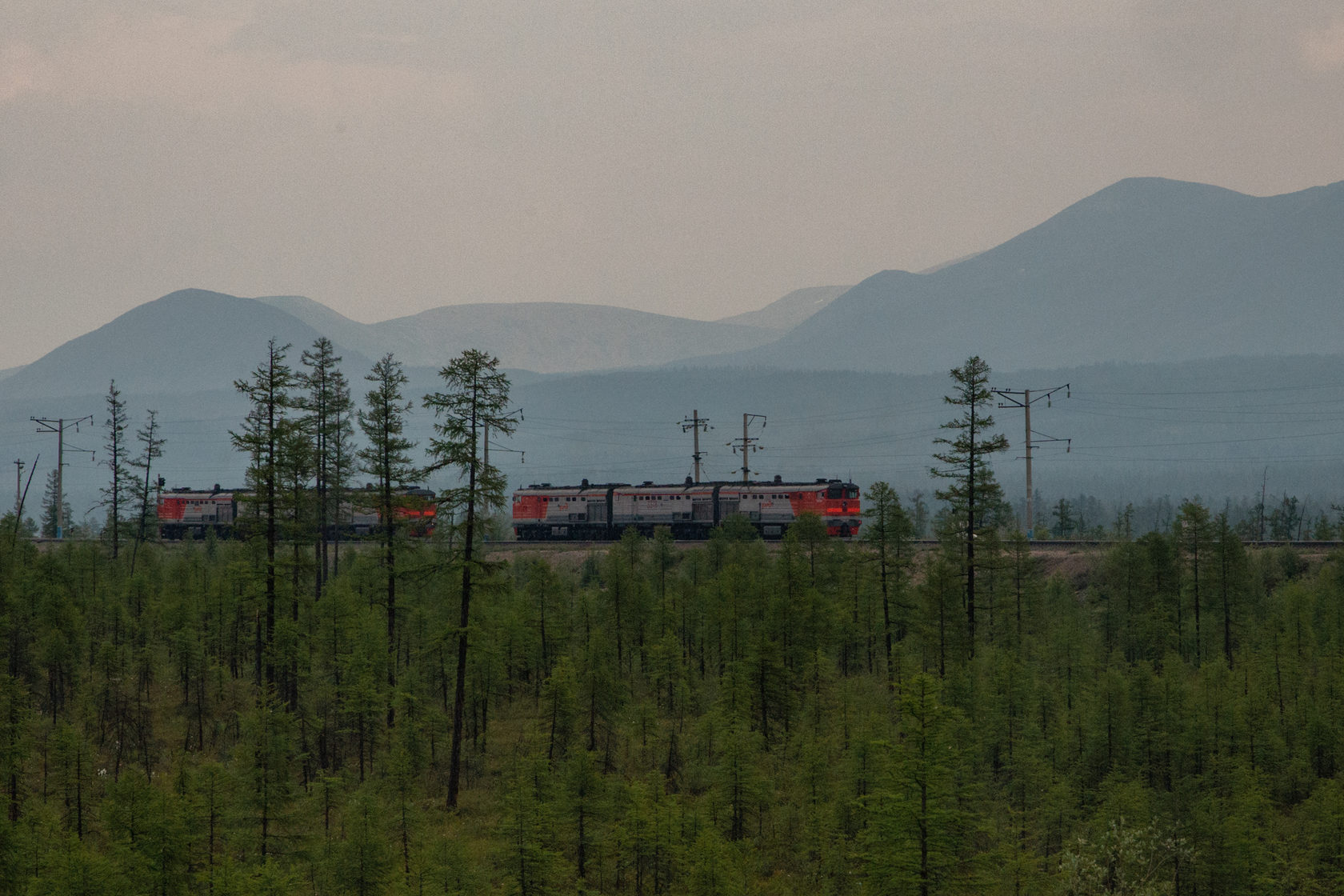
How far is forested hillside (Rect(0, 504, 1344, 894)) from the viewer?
3241 centimetres

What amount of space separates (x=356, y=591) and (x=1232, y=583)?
160ft

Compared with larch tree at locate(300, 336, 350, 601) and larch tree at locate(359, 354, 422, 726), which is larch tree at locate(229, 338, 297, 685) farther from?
larch tree at locate(300, 336, 350, 601)

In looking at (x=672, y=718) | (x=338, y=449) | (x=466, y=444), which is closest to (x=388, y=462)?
(x=338, y=449)

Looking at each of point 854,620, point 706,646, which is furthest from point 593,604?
point 854,620

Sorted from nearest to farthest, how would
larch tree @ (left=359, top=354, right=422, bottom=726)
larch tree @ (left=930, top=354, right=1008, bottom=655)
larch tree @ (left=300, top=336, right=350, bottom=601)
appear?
larch tree @ (left=930, top=354, right=1008, bottom=655)
larch tree @ (left=359, top=354, right=422, bottom=726)
larch tree @ (left=300, top=336, right=350, bottom=601)

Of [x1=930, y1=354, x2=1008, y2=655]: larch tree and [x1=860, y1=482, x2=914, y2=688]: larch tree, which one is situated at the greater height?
[x1=930, y1=354, x2=1008, y2=655]: larch tree

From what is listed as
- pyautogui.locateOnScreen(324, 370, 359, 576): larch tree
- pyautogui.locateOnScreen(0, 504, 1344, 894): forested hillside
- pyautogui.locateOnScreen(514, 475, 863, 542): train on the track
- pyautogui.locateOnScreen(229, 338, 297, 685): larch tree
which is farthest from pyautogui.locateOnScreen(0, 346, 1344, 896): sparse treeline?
pyautogui.locateOnScreen(514, 475, 863, 542): train on the track

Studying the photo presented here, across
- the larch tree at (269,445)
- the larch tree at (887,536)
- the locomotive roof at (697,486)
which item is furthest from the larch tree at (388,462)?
the locomotive roof at (697,486)

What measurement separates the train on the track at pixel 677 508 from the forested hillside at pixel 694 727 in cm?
2314

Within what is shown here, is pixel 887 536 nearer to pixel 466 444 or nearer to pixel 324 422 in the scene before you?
pixel 466 444

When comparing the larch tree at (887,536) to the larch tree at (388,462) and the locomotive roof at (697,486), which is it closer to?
the larch tree at (388,462)

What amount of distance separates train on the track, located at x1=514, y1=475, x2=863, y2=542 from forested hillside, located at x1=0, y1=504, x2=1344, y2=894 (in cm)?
2314

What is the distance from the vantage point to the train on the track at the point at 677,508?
97.9 m

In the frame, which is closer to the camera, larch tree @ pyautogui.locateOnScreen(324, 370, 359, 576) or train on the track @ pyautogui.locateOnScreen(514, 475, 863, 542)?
larch tree @ pyautogui.locateOnScreen(324, 370, 359, 576)
